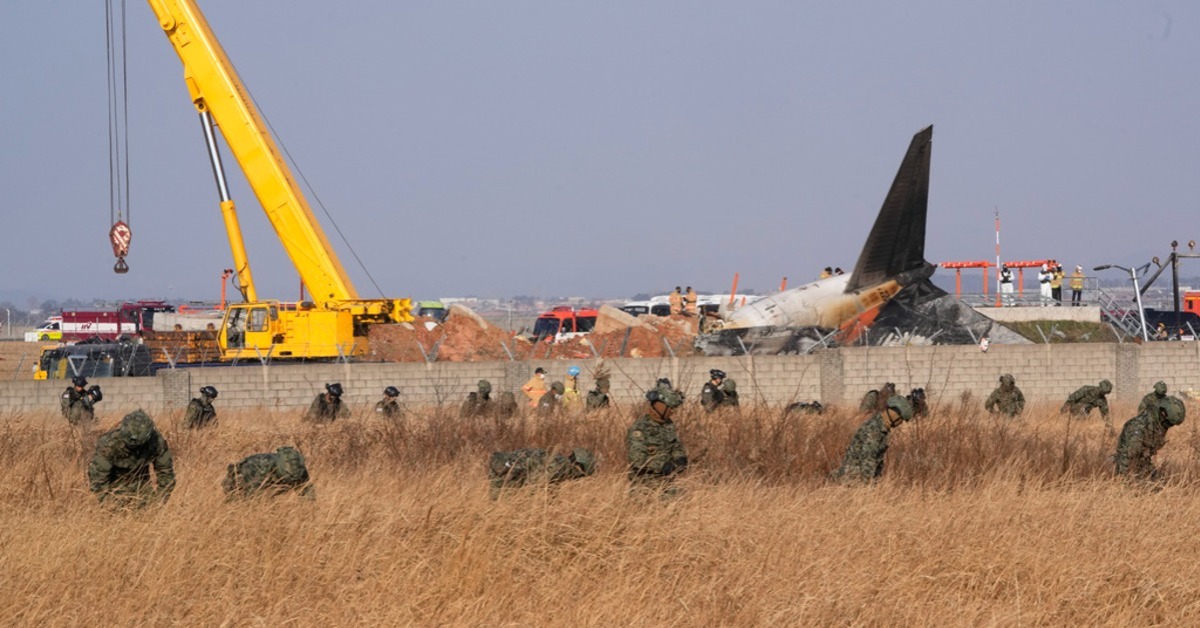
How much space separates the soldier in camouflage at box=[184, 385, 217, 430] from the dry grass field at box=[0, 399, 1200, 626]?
5.32m

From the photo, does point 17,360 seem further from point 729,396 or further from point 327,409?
point 729,396

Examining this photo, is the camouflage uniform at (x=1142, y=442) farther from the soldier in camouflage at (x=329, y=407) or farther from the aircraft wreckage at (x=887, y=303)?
the aircraft wreckage at (x=887, y=303)

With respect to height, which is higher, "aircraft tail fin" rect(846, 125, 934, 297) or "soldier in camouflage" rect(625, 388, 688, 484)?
"aircraft tail fin" rect(846, 125, 934, 297)

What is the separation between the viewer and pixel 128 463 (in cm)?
1006

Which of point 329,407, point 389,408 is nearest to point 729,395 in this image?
point 389,408

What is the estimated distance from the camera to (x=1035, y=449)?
14.5m

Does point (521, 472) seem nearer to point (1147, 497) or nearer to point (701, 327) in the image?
point (1147, 497)

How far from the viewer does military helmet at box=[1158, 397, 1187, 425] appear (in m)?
12.2

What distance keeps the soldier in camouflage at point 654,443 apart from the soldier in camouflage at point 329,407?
9.11 meters

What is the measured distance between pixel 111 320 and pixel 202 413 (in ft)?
149

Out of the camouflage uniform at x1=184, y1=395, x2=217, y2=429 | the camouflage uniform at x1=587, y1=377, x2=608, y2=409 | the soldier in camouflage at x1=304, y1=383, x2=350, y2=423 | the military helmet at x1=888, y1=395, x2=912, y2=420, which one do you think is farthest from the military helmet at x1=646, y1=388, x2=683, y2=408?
the soldier in camouflage at x1=304, y1=383, x2=350, y2=423

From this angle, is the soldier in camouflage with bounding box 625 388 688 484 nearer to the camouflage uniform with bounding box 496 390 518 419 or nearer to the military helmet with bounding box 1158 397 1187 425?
the military helmet with bounding box 1158 397 1187 425

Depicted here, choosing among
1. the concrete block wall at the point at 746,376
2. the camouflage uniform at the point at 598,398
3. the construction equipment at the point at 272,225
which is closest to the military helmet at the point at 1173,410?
the camouflage uniform at the point at 598,398

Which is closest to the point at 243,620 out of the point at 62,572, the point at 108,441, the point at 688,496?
the point at 62,572
